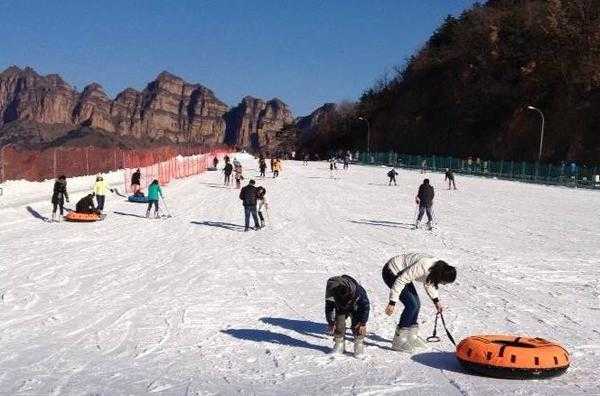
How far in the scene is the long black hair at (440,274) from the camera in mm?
8102

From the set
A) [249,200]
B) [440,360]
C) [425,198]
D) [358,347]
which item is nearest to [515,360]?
[440,360]

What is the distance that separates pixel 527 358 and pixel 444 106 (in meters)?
85.3

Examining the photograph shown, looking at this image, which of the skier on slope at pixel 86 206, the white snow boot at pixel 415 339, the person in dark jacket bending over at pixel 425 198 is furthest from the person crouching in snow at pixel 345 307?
the skier on slope at pixel 86 206

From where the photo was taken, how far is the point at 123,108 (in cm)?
17100

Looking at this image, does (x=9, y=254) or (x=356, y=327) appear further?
(x=9, y=254)

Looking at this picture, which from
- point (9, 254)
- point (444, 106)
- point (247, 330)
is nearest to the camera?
point (247, 330)

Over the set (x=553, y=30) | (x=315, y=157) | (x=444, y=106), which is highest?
(x=553, y=30)

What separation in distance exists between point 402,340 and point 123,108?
169 metres

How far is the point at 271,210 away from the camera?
29391 millimetres

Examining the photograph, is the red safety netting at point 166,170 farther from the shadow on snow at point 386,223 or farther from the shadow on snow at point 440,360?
the shadow on snow at point 440,360

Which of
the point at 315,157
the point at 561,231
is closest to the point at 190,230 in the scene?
the point at 561,231

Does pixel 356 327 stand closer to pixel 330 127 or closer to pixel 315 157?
pixel 315 157

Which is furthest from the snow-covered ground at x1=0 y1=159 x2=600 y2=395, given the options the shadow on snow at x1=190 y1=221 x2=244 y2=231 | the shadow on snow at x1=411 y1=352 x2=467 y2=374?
the shadow on snow at x1=190 y1=221 x2=244 y2=231

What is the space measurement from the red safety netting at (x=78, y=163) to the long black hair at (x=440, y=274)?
23.8 metres
